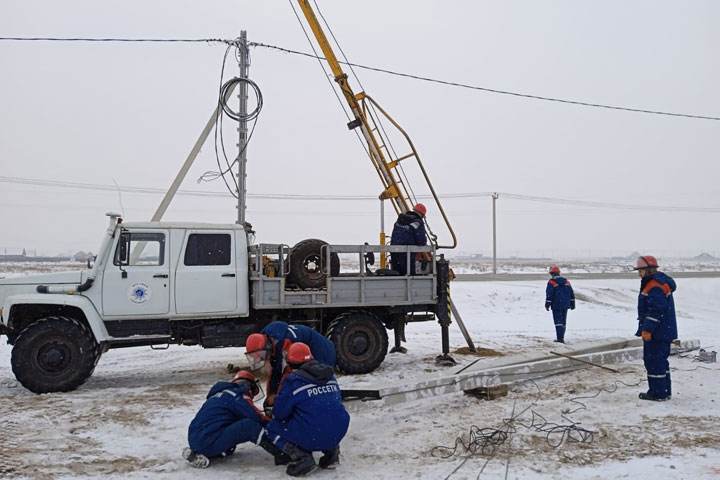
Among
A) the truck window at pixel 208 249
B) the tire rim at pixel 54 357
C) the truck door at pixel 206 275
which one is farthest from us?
the truck window at pixel 208 249

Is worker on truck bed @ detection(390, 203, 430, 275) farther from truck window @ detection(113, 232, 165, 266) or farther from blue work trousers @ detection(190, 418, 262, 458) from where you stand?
blue work trousers @ detection(190, 418, 262, 458)

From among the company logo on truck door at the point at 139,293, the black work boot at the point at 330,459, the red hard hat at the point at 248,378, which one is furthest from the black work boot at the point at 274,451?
the company logo on truck door at the point at 139,293

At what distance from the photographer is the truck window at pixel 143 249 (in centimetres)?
806

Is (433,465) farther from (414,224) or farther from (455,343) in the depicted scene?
(455,343)

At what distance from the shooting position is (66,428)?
608cm

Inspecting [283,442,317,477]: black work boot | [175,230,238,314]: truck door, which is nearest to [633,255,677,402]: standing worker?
[283,442,317,477]: black work boot

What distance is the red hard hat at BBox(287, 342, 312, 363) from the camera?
5.02 metres

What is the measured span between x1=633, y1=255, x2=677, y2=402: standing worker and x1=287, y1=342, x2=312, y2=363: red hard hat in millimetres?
4366

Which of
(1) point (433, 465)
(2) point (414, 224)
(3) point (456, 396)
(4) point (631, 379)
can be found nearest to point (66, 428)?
(1) point (433, 465)

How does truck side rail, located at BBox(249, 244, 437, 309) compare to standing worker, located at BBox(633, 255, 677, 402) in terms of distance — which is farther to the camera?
truck side rail, located at BBox(249, 244, 437, 309)

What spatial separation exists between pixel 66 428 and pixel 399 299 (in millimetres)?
5072

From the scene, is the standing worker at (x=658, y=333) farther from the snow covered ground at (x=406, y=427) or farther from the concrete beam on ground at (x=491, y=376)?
the concrete beam on ground at (x=491, y=376)

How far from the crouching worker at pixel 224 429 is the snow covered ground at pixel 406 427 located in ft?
0.47

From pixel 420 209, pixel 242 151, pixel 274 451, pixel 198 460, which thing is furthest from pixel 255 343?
pixel 242 151
